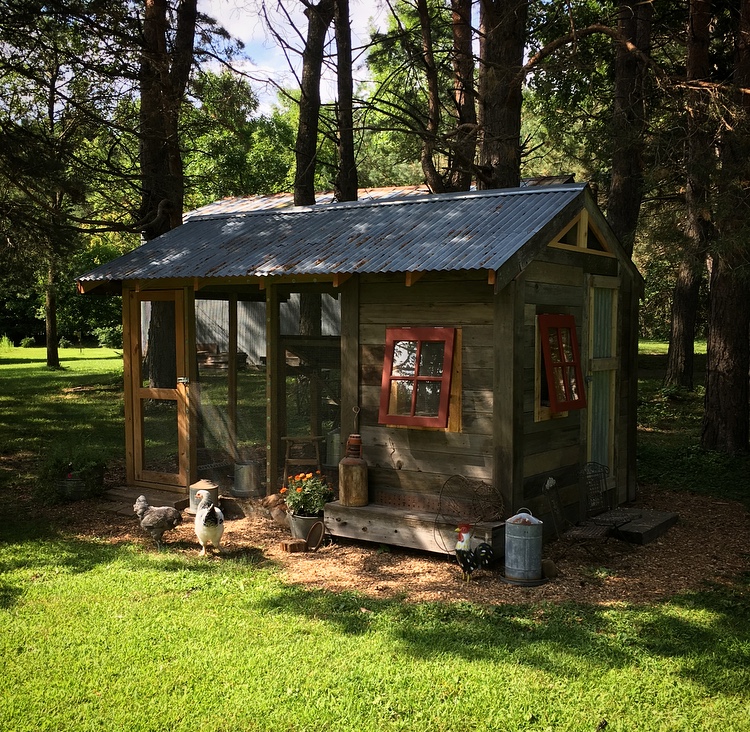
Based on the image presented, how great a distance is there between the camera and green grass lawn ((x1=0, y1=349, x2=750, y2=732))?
169 inches

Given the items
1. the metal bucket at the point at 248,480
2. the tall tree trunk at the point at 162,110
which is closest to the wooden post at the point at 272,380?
the metal bucket at the point at 248,480

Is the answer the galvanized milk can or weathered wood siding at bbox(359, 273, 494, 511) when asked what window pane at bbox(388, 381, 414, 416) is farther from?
the galvanized milk can

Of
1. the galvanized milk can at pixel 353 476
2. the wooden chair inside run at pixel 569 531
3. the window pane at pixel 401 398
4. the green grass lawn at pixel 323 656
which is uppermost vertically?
the window pane at pixel 401 398

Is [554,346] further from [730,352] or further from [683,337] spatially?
[683,337]

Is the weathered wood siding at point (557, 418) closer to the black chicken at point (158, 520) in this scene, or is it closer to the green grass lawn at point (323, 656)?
the green grass lawn at point (323, 656)

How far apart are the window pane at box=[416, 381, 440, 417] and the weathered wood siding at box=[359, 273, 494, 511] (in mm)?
217

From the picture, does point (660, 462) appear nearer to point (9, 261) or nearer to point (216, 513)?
point (216, 513)

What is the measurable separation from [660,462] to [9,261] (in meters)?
9.23

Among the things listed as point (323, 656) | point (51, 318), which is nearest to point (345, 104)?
point (323, 656)

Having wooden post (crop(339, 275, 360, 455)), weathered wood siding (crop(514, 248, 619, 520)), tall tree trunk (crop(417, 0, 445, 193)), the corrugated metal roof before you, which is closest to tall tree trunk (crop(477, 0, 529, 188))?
tall tree trunk (crop(417, 0, 445, 193))

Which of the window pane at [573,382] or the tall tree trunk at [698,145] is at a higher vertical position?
the tall tree trunk at [698,145]

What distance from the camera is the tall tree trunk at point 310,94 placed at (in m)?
14.3

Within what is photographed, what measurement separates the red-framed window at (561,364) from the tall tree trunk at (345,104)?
7355mm

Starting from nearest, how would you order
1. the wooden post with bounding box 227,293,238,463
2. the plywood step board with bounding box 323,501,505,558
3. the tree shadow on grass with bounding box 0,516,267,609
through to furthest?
the tree shadow on grass with bounding box 0,516,267,609 < the plywood step board with bounding box 323,501,505,558 < the wooden post with bounding box 227,293,238,463
